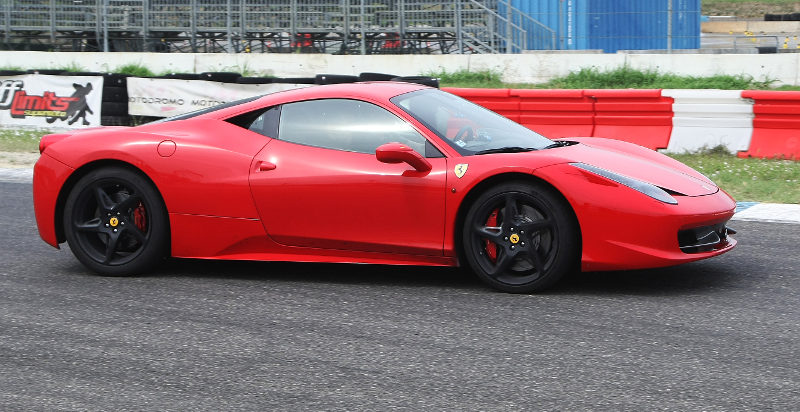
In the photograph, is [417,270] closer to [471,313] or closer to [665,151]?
[471,313]

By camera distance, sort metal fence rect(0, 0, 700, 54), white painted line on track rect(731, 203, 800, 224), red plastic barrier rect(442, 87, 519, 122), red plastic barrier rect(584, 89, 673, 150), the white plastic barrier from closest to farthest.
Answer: white painted line on track rect(731, 203, 800, 224)
the white plastic barrier
red plastic barrier rect(584, 89, 673, 150)
red plastic barrier rect(442, 87, 519, 122)
metal fence rect(0, 0, 700, 54)

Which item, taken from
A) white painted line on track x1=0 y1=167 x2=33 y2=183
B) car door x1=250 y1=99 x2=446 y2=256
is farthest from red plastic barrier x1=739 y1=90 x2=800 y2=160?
white painted line on track x1=0 y1=167 x2=33 y2=183

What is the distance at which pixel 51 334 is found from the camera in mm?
5340

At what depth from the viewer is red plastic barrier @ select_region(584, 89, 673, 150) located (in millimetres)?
12484

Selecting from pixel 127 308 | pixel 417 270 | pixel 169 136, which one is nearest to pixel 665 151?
pixel 417 270

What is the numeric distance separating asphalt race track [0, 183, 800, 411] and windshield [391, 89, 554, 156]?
0.81 m

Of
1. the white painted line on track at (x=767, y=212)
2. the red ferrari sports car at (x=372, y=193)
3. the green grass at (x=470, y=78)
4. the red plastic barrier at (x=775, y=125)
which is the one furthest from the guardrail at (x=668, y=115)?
the green grass at (x=470, y=78)

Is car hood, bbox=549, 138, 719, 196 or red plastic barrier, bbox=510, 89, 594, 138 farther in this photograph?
red plastic barrier, bbox=510, 89, 594, 138

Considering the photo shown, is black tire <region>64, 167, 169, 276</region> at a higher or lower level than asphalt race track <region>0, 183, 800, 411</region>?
higher

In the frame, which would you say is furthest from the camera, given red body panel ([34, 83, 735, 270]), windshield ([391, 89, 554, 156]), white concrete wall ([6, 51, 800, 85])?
white concrete wall ([6, 51, 800, 85])

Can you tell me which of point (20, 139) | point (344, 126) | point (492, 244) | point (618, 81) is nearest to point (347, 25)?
point (618, 81)

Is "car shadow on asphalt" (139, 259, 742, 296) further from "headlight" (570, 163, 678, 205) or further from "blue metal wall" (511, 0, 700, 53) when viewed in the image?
"blue metal wall" (511, 0, 700, 53)

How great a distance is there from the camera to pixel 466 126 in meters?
6.38

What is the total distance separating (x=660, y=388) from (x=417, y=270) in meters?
2.65
